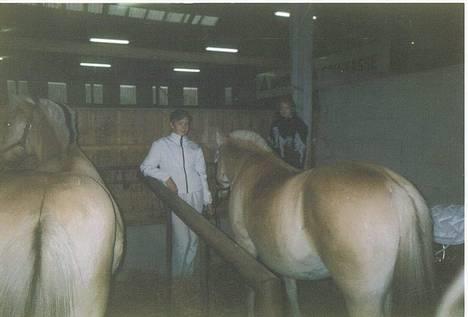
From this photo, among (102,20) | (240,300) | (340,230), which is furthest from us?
(102,20)

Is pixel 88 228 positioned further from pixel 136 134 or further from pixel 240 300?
pixel 136 134

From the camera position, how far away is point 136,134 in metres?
5.94

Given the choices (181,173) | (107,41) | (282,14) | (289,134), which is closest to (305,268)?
(181,173)

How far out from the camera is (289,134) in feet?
13.9

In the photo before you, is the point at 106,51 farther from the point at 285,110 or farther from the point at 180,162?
the point at 180,162

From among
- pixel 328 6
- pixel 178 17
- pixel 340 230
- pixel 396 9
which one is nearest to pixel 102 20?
pixel 178 17

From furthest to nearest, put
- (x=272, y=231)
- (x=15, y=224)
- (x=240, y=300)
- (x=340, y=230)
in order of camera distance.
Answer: (x=240, y=300)
(x=272, y=231)
(x=340, y=230)
(x=15, y=224)

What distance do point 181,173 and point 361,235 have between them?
1.78 metres

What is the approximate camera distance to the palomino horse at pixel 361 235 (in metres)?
1.95

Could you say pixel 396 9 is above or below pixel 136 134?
above

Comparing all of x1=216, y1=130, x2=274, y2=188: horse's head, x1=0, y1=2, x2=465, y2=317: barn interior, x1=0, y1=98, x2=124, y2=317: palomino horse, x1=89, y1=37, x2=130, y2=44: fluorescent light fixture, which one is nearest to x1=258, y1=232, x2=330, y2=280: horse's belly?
x1=0, y1=2, x2=465, y2=317: barn interior

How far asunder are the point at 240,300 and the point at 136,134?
3.25 meters

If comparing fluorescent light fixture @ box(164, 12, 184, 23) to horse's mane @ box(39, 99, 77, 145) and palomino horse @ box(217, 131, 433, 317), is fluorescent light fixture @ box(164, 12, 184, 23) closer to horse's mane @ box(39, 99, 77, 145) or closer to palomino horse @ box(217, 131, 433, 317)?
horse's mane @ box(39, 99, 77, 145)

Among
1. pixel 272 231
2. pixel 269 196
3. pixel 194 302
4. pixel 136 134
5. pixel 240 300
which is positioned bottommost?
pixel 240 300
